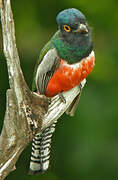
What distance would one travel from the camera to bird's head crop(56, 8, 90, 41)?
5.38 m

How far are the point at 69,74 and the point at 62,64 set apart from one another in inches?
6.4

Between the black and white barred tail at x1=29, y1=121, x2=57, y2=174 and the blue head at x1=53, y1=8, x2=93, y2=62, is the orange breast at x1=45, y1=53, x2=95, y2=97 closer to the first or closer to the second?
the blue head at x1=53, y1=8, x2=93, y2=62

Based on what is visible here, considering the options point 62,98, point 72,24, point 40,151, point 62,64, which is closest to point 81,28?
point 72,24

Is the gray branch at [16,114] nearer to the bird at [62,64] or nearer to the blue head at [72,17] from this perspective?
the bird at [62,64]

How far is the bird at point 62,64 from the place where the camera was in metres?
5.59

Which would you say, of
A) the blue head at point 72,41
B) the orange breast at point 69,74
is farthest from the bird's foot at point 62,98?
the blue head at point 72,41

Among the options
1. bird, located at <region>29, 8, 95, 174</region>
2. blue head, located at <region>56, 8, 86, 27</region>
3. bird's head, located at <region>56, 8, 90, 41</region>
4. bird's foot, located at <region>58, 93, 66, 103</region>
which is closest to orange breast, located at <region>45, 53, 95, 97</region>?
bird, located at <region>29, 8, 95, 174</region>

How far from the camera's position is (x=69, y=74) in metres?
5.62

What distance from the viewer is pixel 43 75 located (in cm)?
585

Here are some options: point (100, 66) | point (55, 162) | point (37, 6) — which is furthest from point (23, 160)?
point (37, 6)

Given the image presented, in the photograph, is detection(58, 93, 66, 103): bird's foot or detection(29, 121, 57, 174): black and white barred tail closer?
detection(58, 93, 66, 103): bird's foot

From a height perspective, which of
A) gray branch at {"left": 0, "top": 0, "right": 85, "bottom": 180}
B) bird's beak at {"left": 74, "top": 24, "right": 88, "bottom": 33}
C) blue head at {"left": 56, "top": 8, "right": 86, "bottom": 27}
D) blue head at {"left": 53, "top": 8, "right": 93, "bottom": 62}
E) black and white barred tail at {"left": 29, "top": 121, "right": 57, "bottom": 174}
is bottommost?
black and white barred tail at {"left": 29, "top": 121, "right": 57, "bottom": 174}

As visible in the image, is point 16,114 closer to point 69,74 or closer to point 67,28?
point 69,74

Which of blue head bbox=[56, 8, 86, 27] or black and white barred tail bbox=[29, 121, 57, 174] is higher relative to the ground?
blue head bbox=[56, 8, 86, 27]
